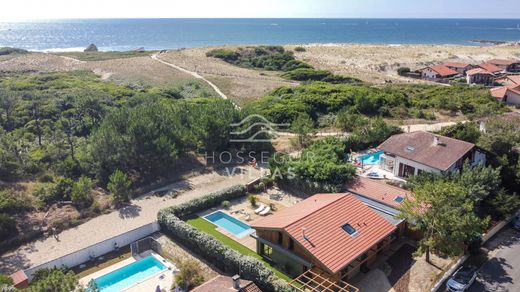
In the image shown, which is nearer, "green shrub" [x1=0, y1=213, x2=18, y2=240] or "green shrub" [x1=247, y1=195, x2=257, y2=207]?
"green shrub" [x1=0, y1=213, x2=18, y2=240]

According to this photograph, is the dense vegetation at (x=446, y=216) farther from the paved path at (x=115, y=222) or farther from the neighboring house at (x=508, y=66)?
the neighboring house at (x=508, y=66)

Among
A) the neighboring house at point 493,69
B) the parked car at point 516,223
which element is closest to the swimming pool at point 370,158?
the parked car at point 516,223

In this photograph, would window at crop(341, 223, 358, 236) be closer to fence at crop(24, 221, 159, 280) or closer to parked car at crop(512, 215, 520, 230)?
fence at crop(24, 221, 159, 280)

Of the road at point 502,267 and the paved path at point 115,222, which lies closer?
the road at point 502,267

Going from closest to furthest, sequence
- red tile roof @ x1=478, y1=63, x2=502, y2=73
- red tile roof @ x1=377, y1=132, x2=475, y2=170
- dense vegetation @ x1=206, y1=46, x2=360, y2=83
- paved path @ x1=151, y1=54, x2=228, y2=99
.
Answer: red tile roof @ x1=377, y1=132, x2=475, y2=170 → paved path @ x1=151, y1=54, x2=228, y2=99 → dense vegetation @ x1=206, y1=46, x2=360, y2=83 → red tile roof @ x1=478, y1=63, x2=502, y2=73

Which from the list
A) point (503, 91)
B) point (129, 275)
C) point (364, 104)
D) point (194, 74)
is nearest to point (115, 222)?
point (129, 275)

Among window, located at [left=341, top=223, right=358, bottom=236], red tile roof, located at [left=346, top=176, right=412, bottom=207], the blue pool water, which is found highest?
window, located at [left=341, top=223, right=358, bottom=236]

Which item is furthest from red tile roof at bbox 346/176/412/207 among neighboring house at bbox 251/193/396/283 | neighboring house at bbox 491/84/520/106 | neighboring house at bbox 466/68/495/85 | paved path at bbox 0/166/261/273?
neighboring house at bbox 466/68/495/85
